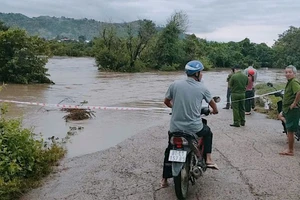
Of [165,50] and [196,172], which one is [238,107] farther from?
[165,50]

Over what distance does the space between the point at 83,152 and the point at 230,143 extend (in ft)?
10.5

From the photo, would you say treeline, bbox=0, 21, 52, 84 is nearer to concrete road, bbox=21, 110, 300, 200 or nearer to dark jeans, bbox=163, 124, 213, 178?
concrete road, bbox=21, 110, 300, 200

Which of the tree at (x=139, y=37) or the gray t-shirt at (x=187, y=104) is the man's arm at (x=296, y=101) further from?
the tree at (x=139, y=37)

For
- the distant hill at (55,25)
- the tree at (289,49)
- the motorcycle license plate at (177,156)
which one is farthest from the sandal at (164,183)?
the distant hill at (55,25)

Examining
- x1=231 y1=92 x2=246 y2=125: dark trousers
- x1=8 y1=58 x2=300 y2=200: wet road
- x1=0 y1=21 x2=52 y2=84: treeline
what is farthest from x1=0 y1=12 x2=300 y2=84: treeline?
x1=231 y1=92 x2=246 y2=125: dark trousers

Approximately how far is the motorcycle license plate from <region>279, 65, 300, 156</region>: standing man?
311cm

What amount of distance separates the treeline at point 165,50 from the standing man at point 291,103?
33.4 meters

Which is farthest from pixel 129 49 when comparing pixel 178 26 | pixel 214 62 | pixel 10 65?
pixel 10 65

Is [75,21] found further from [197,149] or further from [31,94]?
[197,149]

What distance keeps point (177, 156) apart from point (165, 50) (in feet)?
149

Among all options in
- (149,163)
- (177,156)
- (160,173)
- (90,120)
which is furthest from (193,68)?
(90,120)

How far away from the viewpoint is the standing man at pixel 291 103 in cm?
714

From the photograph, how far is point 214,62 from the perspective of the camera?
58.6 m

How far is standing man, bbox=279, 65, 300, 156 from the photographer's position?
7137mm
